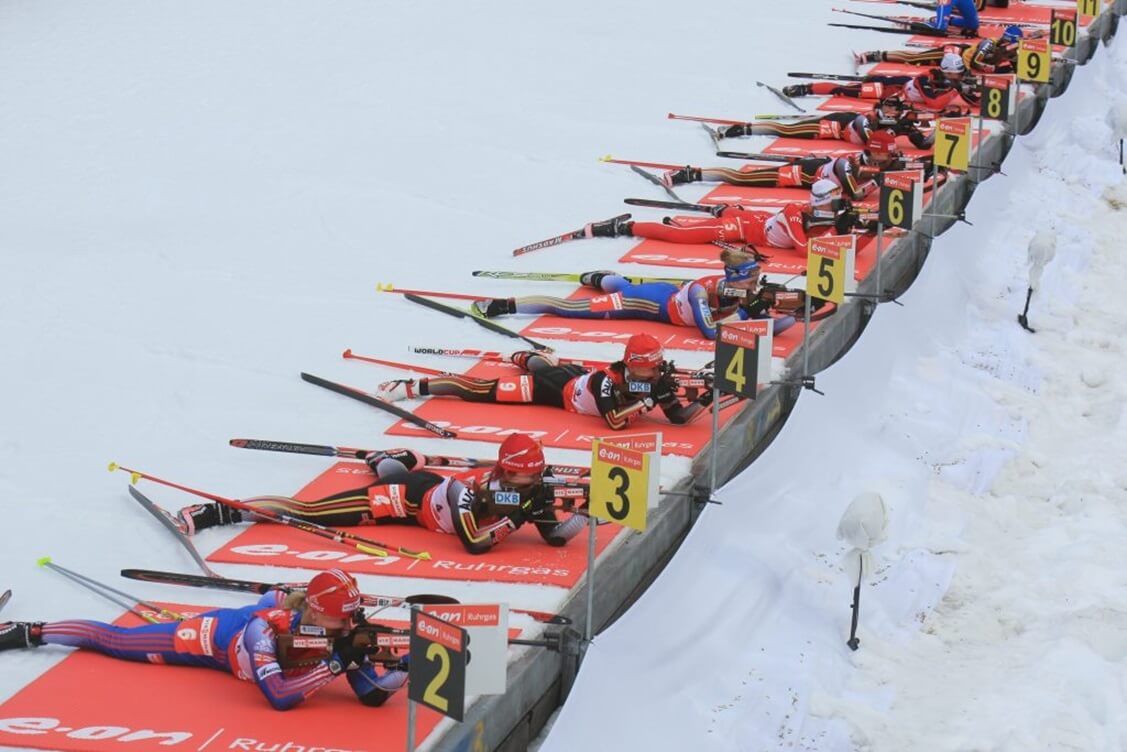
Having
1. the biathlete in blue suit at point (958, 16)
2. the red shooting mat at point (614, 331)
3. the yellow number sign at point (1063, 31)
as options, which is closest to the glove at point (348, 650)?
the red shooting mat at point (614, 331)

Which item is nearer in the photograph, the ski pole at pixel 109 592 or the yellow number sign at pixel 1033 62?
the ski pole at pixel 109 592

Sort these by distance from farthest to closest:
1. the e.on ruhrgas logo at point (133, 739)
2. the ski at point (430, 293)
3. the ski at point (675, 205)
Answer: the ski at point (675, 205) → the ski at point (430, 293) → the e.on ruhrgas logo at point (133, 739)

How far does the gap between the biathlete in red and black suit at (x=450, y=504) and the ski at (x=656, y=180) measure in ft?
21.7

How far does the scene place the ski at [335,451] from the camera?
991 cm

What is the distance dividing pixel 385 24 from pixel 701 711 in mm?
14177

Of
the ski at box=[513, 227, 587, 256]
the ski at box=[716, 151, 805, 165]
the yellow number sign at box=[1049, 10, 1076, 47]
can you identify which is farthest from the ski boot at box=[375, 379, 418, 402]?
the yellow number sign at box=[1049, 10, 1076, 47]

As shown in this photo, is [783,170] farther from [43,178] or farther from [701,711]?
[701,711]

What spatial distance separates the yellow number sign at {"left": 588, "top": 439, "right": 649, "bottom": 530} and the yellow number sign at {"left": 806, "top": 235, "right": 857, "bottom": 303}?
3.63 m

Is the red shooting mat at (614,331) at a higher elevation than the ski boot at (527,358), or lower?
lower

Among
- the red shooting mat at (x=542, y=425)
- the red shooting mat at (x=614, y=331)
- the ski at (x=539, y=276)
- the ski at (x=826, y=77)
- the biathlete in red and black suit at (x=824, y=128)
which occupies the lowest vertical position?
the red shooting mat at (x=542, y=425)

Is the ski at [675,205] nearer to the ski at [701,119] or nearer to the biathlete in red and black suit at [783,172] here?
the biathlete in red and black suit at [783,172]

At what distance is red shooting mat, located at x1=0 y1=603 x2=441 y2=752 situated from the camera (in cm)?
712

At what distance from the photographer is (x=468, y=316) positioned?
12.6 m

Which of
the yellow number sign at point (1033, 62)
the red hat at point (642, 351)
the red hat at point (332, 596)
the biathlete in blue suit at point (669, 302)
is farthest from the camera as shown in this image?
the yellow number sign at point (1033, 62)
